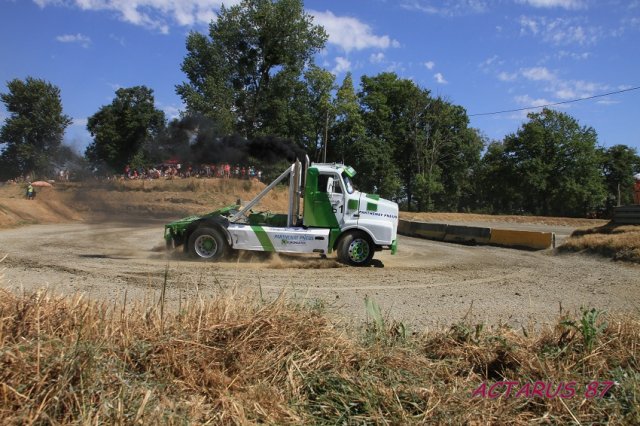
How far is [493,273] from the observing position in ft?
39.6

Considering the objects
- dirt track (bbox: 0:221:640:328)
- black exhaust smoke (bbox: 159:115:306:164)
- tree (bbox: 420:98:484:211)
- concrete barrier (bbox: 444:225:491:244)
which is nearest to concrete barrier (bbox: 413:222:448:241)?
concrete barrier (bbox: 444:225:491:244)

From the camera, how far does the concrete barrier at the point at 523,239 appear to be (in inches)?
687

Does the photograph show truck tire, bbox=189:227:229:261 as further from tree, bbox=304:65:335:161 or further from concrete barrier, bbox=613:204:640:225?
tree, bbox=304:65:335:161

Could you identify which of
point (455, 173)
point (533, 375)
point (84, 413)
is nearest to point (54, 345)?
point (84, 413)

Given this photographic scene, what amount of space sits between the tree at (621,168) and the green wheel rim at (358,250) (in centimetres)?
6892

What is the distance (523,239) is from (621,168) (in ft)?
208

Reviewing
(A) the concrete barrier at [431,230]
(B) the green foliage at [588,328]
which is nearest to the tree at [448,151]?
(A) the concrete barrier at [431,230]

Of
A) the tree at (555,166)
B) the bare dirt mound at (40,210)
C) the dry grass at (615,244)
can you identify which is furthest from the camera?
the tree at (555,166)

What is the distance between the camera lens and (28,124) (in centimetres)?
5888

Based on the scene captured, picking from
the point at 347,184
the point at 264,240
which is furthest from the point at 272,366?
the point at 347,184

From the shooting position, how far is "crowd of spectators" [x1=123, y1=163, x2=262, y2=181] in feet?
96.9

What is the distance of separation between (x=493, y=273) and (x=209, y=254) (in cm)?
703

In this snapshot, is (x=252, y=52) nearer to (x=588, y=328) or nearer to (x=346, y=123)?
(x=346, y=123)

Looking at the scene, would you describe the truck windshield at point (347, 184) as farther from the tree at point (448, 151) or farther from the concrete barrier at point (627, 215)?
the tree at point (448, 151)
